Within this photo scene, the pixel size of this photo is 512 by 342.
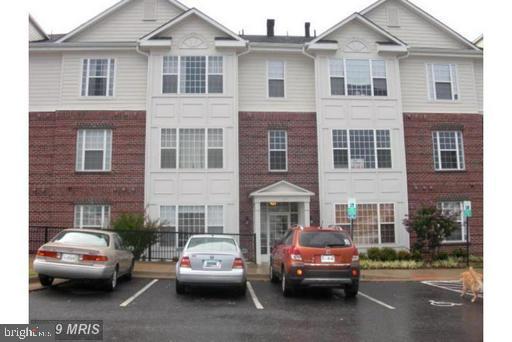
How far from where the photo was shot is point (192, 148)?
20156mm

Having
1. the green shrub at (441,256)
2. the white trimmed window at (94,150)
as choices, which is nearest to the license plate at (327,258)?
the green shrub at (441,256)

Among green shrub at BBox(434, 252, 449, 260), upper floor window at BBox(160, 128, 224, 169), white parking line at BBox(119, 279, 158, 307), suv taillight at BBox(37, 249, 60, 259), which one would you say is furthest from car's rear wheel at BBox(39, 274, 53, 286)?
green shrub at BBox(434, 252, 449, 260)

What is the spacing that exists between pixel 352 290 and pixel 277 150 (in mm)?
10695

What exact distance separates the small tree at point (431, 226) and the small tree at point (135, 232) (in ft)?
35.9

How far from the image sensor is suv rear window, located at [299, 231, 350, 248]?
10633 millimetres

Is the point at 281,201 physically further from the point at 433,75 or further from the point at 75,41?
the point at 75,41

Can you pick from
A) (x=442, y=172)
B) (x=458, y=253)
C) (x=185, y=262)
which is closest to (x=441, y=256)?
(x=458, y=253)

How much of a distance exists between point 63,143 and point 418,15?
18.9 m

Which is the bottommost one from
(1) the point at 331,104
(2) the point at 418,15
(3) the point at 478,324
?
(3) the point at 478,324

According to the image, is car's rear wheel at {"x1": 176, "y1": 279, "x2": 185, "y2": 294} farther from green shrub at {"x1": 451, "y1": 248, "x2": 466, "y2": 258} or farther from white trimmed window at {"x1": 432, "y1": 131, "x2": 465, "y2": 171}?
white trimmed window at {"x1": 432, "y1": 131, "x2": 465, "y2": 171}

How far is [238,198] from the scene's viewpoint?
19.9 m

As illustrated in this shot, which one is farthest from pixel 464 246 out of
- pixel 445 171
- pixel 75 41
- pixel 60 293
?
pixel 75 41

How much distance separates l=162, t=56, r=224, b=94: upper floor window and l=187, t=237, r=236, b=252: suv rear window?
10.5 m

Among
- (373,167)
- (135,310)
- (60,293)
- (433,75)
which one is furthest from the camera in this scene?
(433,75)
